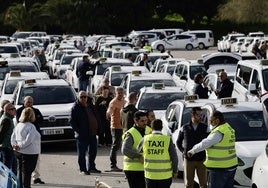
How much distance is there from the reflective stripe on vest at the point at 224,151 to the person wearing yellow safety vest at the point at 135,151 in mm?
936

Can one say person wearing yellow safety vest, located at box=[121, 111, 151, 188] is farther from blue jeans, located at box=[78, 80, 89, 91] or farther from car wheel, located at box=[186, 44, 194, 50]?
car wheel, located at box=[186, 44, 194, 50]

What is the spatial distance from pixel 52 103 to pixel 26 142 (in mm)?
6791

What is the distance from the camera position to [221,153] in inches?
467

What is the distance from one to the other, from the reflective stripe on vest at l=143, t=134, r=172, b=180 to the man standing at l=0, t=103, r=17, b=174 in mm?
3628

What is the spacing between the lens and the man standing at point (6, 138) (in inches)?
558

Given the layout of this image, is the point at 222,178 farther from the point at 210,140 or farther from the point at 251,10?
the point at 251,10

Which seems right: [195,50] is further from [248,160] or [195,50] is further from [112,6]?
[248,160]

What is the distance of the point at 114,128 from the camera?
17.3 meters

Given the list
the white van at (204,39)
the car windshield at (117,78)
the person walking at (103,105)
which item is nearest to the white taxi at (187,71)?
the car windshield at (117,78)

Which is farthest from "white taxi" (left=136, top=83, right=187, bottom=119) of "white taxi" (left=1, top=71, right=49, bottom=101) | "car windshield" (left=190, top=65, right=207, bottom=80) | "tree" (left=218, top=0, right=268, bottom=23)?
"tree" (left=218, top=0, right=268, bottom=23)

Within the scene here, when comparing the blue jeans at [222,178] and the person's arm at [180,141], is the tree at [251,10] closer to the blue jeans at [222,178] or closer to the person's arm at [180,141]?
the person's arm at [180,141]

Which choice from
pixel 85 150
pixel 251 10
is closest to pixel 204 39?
pixel 251 10

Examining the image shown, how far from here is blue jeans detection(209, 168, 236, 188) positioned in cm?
1181

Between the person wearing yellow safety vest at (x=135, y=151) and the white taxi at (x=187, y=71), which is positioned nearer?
the person wearing yellow safety vest at (x=135, y=151)
